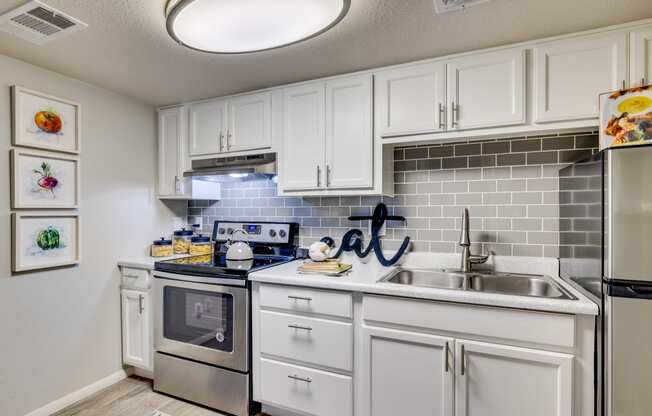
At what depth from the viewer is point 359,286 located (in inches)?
67.8

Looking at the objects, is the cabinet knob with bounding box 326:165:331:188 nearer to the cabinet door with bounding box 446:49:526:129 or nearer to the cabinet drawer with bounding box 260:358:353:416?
the cabinet door with bounding box 446:49:526:129

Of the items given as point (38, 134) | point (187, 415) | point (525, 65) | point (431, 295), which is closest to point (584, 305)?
point (431, 295)

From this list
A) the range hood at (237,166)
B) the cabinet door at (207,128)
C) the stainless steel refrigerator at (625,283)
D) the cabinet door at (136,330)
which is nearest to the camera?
the stainless steel refrigerator at (625,283)

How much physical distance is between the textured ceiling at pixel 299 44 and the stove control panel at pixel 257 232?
1047mm

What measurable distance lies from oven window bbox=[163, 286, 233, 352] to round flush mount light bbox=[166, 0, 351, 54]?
1414 millimetres

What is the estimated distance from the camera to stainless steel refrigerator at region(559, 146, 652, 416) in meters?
1.22

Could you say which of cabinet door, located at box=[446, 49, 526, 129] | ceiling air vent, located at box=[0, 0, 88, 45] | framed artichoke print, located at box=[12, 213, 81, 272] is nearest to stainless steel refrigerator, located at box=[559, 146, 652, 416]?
cabinet door, located at box=[446, 49, 526, 129]

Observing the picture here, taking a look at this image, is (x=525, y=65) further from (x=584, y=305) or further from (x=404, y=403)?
(x=404, y=403)

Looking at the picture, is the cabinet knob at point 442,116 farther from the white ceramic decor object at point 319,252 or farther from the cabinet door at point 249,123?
the cabinet door at point 249,123

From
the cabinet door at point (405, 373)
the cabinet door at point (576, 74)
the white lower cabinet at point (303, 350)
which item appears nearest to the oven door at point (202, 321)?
the white lower cabinet at point (303, 350)

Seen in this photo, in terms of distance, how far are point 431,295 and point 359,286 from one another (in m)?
0.36

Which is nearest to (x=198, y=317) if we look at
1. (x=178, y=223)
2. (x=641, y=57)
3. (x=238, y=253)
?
(x=238, y=253)

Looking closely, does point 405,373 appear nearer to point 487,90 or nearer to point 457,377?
point 457,377

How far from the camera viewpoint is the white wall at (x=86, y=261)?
75.2 inches
